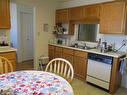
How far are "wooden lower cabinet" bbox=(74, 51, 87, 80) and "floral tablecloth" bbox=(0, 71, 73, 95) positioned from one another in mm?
1782

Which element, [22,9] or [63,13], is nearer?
[63,13]

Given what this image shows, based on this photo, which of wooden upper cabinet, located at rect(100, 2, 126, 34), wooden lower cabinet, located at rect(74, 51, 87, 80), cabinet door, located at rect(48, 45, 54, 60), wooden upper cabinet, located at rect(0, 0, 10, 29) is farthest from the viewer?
cabinet door, located at rect(48, 45, 54, 60)

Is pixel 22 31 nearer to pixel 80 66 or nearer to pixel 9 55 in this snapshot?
pixel 9 55

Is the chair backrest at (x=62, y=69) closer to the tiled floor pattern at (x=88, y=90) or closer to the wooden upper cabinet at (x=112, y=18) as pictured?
the tiled floor pattern at (x=88, y=90)

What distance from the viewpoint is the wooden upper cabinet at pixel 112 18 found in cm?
275

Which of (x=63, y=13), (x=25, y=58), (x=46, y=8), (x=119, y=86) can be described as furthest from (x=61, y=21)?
(x=119, y=86)

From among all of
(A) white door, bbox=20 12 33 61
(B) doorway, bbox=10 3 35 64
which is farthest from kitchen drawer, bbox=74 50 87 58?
(A) white door, bbox=20 12 33 61

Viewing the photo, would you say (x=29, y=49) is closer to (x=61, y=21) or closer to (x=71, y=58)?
(x=61, y=21)

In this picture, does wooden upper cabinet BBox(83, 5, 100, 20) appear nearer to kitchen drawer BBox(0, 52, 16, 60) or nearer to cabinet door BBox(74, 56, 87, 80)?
cabinet door BBox(74, 56, 87, 80)

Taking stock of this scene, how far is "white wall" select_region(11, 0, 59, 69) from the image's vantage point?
4109 millimetres

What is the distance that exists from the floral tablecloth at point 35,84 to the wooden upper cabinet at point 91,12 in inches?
89.9

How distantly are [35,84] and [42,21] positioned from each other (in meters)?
3.16

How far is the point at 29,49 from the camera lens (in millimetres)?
5430

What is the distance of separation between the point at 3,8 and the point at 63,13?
6.31ft
